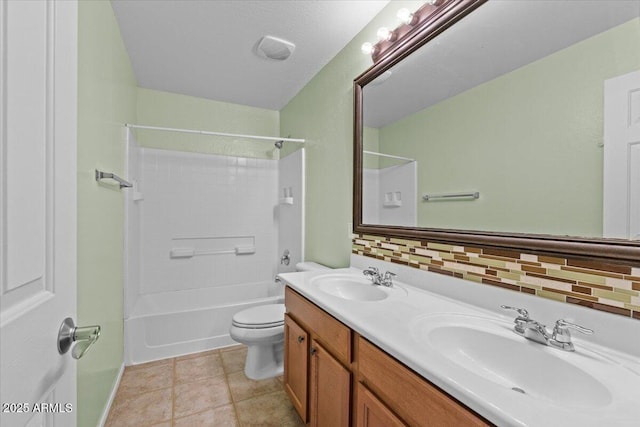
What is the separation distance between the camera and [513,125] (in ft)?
3.27

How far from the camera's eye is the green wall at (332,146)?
6.12 feet

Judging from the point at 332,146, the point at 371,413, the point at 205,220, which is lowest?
the point at 371,413

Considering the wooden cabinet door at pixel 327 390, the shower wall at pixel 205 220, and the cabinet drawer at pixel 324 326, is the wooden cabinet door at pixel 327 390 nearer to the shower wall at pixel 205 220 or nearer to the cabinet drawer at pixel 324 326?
the cabinet drawer at pixel 324 326

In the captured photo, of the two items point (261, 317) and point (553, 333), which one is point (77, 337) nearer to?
point (553, 333)

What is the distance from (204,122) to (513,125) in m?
2.72

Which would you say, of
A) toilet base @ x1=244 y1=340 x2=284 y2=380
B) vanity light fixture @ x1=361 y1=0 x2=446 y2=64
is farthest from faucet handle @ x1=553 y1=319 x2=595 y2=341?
toilet base @ x1=244 y1=340 x2=284 y2=380

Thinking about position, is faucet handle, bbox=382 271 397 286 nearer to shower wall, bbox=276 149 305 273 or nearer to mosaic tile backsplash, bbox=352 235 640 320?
mosaic tile backsplash, bbox=352 235 640 320

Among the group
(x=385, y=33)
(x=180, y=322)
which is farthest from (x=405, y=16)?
(x=180, y=322)

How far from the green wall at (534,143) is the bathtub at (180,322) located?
1.99 m

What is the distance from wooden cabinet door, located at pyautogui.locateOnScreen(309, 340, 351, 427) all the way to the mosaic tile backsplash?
0.60 metres

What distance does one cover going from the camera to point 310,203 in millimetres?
2473

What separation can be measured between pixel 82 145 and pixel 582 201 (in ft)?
5.90

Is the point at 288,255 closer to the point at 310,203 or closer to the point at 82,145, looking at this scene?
the point at 310,203

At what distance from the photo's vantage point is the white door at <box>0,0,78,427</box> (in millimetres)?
390
